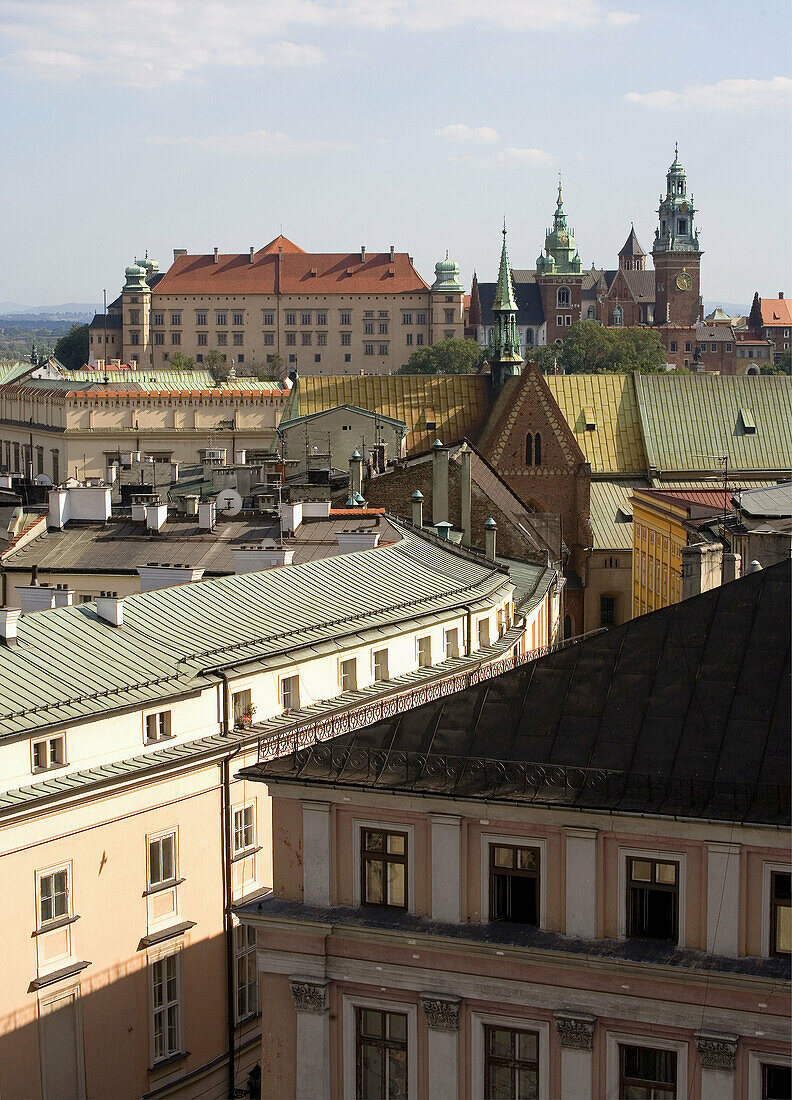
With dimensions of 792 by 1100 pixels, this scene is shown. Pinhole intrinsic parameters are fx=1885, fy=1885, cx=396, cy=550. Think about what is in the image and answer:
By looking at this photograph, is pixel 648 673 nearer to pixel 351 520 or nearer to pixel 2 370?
pixel 351 520

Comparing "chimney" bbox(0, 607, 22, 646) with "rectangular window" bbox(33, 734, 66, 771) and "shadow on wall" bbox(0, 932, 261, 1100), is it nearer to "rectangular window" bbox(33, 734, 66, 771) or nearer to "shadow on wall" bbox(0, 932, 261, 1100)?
"rectangular window" bbox(33, 734, 66, 771)

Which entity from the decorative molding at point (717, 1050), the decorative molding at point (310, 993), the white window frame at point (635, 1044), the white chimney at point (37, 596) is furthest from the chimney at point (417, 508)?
the decorative molding at point (717, 1050)

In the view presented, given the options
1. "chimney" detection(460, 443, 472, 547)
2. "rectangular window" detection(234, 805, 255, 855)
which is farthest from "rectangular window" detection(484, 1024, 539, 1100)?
"chimney" detection(460, 443, 472, 547)

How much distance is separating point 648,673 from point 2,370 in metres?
136

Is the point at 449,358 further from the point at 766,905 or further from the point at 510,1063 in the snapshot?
the point at 766,905

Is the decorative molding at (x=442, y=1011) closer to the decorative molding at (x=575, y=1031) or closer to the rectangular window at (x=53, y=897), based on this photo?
the decorative molding at (x=575, y=1031)

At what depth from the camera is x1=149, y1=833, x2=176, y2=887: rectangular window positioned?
2498cm

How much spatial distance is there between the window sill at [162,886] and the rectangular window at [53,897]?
1.57m

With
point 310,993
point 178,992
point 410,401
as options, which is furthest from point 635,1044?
point 410,401

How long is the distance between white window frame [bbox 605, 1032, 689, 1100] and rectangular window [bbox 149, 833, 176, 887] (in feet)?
30.3

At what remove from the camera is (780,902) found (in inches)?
664

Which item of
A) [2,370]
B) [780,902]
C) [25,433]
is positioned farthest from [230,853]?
[2,370]

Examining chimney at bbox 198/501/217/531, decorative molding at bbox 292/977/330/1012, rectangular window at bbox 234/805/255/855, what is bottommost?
rectangular window at bbox 234/805/255/855

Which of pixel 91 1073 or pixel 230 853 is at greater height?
pixel 230 853
